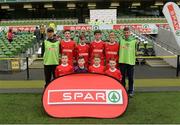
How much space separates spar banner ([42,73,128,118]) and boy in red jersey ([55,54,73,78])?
36 centimetres

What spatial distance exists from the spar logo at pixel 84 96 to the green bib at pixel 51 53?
1289 millimetres

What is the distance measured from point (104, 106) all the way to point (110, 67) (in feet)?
3.69

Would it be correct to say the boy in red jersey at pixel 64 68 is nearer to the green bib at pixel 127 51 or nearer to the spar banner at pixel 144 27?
the green bib at pixel 127 51

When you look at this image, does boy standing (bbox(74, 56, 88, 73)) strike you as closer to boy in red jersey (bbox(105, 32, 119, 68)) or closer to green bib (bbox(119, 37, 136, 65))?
boy in red jersey (bbox(105, 32, 119, 68))

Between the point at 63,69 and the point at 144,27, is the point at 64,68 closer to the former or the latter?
the point at 63,69

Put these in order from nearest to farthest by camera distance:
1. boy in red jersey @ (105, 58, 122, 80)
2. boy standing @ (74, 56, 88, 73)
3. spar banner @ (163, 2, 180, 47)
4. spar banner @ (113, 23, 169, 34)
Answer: boy standing @ (74, 56, 88, 73), boy in red jersey @ (105, 58, 122, 80), spar banner @ (163, 2, 180, 47), spar banner @ (113, 23, 169, 34)

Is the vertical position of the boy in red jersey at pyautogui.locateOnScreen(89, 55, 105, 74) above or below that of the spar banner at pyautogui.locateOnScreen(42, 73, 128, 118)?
above

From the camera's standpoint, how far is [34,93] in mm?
10133

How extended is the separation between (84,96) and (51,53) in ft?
5.39

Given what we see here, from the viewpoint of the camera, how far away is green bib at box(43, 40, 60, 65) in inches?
356

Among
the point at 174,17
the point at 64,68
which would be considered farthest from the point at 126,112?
the point at 174,17

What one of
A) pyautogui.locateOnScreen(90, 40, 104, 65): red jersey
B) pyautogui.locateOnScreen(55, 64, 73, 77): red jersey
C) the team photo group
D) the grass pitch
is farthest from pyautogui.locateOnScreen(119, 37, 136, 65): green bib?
pyautogui.locateOnScreen(55, 64, 73, 77): red jersey

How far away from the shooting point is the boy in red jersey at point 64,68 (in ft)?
28.0

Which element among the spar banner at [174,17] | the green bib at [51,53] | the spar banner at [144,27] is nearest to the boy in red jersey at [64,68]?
the green bib at [51,53]
